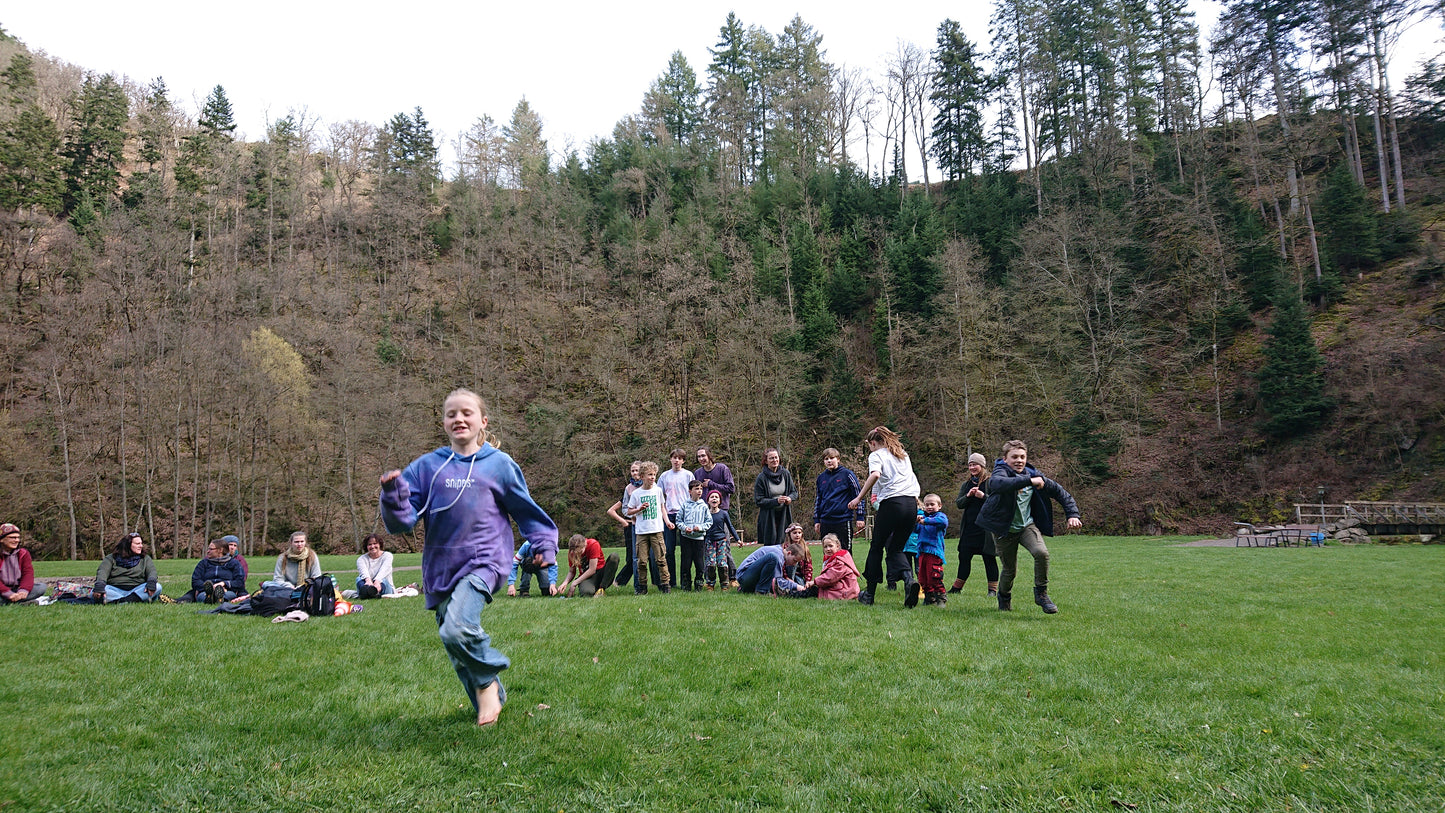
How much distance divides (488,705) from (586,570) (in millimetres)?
7529

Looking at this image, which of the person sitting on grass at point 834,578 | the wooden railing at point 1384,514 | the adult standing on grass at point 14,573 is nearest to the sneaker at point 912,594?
the person sitting on grass at point 834,578

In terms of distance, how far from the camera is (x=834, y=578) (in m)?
10.3

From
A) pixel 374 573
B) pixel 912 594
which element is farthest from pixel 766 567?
pixel 374 573

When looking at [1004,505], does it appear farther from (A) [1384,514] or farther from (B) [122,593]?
(A) [1384,514]

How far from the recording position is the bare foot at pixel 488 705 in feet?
14.3

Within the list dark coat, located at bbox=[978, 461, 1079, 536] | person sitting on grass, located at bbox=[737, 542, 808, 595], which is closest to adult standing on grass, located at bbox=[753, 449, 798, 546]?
person sitting on grass, located at bbox=[737, 542, 808, 595]

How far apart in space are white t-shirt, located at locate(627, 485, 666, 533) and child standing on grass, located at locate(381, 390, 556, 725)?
677 cm

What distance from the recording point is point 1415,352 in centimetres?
3164

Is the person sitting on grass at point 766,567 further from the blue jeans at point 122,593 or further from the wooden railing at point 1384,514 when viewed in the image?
the wooden railing at point 1384,514

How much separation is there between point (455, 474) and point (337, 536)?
Answer: 3977cm

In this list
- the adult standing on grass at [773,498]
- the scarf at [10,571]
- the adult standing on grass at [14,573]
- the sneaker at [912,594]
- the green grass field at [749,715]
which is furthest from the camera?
the adult standing on grass at [773,498]

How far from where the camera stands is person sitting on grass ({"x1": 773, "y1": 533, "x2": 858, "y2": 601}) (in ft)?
33.8

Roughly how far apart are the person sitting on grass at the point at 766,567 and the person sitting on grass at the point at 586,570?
213cm

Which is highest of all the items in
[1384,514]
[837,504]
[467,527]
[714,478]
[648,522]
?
[714,478]
